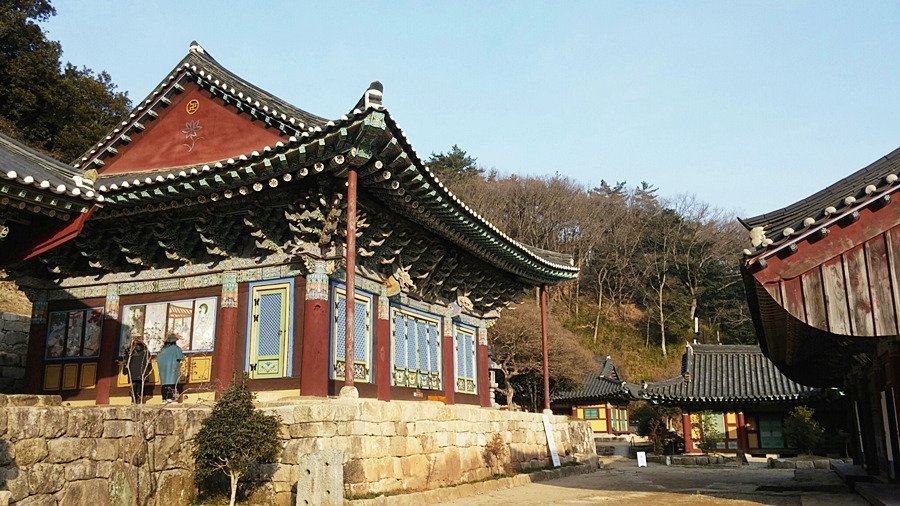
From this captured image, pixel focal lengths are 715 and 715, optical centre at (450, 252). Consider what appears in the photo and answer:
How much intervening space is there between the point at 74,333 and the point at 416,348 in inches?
307

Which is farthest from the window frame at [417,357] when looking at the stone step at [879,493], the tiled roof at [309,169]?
the stone step at [879,493]

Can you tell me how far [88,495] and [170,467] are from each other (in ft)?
5.29

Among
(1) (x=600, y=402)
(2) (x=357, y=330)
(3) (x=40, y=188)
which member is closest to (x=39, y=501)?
(3) (x=40, y=188)

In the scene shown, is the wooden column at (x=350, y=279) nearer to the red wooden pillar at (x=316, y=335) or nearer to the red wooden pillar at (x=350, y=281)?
the red wooden pillar at (x=350, y=281)

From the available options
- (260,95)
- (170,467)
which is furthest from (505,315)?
(170,467)

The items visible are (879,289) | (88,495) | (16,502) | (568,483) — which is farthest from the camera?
(568,483)

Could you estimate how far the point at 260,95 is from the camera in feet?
52.4

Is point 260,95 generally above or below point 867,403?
above

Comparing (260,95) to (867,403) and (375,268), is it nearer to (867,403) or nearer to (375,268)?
(375,268)

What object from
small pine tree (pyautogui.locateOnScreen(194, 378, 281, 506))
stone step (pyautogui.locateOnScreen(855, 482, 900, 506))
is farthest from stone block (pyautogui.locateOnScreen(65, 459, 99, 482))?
stone step (pyautogui.locateOnScreen(855, 482, 900, 506))

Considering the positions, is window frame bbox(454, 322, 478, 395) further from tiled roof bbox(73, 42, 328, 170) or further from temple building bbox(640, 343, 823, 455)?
temple building bbox(640, 343, 823, 455)

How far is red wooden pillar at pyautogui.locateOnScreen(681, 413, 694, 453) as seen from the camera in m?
33.4

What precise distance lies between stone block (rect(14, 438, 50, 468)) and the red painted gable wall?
8257 mm

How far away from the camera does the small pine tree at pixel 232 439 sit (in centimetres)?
1004
